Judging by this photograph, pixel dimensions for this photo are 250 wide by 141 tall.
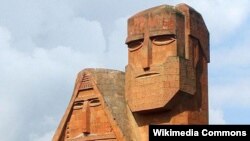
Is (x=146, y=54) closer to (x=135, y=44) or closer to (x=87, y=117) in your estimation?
(x=135, y=44)

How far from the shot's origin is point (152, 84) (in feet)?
74.2

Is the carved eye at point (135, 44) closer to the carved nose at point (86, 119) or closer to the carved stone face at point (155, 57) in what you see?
the carved stone face at point (155, 57)

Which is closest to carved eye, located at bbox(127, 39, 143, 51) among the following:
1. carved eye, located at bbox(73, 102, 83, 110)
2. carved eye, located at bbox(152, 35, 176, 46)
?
carved eye, located at bbox(152, 35, 176, 46)

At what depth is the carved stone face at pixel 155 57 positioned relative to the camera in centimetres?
2236

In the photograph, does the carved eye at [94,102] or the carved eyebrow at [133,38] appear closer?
the carved eyebrow at [133,38]

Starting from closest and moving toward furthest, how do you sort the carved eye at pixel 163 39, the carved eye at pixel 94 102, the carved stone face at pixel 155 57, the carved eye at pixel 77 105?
the carved stone face at pixel 155 57 → the carved eye at pixel 163 39 → the carved eye at pixel 94 102 → the carved eye at pixel 77 105

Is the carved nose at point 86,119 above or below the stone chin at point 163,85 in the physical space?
below

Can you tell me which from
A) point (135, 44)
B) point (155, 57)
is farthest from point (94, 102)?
point (155, 57)

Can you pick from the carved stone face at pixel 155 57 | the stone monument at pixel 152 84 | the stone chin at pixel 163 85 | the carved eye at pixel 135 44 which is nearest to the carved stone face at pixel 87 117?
the stone monument at pixel 152 84

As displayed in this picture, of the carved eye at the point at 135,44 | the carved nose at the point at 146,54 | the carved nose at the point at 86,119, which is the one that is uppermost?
the carved eye at the point at 135,44

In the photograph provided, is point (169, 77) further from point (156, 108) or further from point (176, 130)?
point (176, 130)

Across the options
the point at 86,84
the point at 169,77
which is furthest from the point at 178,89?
the point at 86,84

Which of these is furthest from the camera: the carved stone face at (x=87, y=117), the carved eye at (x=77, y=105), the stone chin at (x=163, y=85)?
the carved eye at (x=77, y=105)

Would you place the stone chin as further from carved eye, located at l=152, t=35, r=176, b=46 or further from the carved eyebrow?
the carved eyebrow
